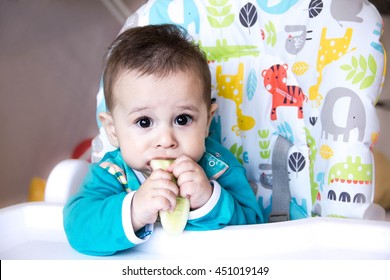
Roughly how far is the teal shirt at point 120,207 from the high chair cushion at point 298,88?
104 millimetres

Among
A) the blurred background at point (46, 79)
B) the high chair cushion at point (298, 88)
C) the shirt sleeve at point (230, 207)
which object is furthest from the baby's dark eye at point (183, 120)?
the blurred background at point (46, 79)

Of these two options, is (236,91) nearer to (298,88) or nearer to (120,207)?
(298,88)

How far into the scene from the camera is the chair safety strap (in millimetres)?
860

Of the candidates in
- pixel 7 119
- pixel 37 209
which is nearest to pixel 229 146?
pixel 37 209

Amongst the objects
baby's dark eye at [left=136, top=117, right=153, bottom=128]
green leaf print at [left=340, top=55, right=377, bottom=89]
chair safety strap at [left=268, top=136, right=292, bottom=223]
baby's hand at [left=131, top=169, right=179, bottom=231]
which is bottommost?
chair safety strap at [left=268, top=136, right=292, bottom=223]

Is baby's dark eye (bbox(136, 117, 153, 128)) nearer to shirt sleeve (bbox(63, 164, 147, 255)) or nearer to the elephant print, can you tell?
shirt sleeve (bbox(63, 164, 147, 255))

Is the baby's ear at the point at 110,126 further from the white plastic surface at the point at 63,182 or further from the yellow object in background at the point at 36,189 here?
the yellow object in background at the point at 36,189

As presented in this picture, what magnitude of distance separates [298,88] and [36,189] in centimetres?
84

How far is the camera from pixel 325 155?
755 millimetres

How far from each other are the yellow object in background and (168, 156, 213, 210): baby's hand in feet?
2.58

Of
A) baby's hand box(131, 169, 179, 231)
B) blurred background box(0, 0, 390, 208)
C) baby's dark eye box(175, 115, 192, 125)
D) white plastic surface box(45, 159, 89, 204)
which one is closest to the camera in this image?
baby's hand box(131, 169, 179, 231)

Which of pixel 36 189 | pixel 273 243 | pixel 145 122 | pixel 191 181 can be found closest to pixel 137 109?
pixel 145 122

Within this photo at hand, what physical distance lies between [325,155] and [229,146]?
0.22 meters

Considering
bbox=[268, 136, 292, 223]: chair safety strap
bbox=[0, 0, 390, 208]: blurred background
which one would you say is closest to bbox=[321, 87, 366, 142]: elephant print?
bbox=[268, 136, 292, 223]: chair safety strap
